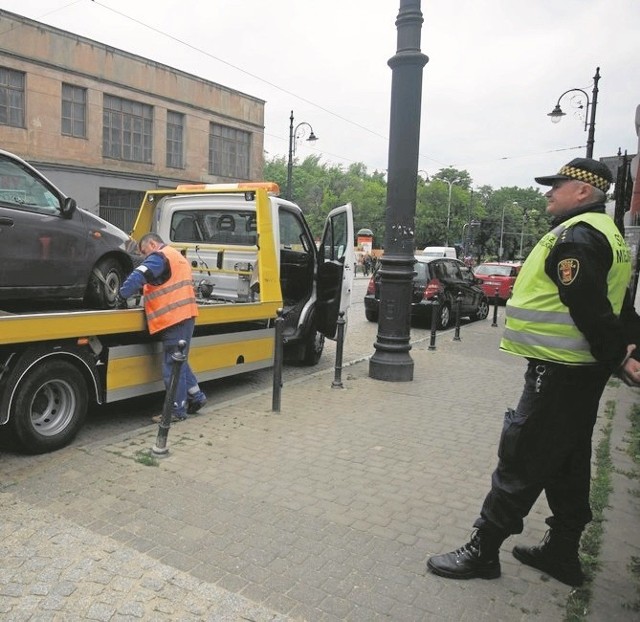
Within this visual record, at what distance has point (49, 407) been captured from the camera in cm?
465

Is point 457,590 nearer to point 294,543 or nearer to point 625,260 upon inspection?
point 294,543

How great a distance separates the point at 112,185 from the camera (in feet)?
84.1

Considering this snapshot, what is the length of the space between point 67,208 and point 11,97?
2003 centimetres

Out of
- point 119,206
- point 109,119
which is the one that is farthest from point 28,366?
point 109,119

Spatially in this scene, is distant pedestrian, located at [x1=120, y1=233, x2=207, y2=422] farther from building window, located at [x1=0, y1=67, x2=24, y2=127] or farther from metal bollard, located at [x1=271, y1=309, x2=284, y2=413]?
building window, located at [x1=0, y1=67, x2=24, y2=127]

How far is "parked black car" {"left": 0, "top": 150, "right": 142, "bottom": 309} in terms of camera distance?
5.04 m

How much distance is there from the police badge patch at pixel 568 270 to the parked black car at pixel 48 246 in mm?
4372

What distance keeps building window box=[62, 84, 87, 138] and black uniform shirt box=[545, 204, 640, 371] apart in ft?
81.0

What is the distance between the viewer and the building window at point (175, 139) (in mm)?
28453

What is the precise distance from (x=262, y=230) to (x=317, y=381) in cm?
205

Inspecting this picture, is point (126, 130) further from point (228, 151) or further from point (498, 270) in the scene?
point (498, 270)

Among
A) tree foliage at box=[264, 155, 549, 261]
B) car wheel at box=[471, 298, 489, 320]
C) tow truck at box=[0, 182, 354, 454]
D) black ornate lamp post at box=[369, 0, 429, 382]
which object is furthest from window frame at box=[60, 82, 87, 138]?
tree foliage at box=[264, 155, 549, 261]

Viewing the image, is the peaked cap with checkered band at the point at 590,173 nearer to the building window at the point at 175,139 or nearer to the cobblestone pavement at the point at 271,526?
the cobblestone pavement at the point at 271,526

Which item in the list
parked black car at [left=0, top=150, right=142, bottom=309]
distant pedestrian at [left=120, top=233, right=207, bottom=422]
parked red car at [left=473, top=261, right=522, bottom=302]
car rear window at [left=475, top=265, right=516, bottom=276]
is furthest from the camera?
car rear window at [left=475, top=265, right=516, bottom=276]
